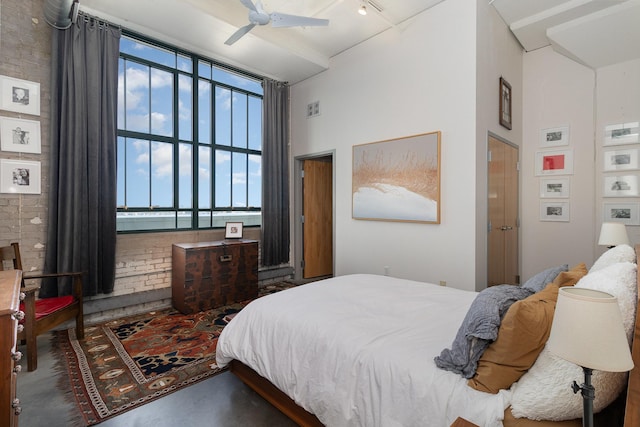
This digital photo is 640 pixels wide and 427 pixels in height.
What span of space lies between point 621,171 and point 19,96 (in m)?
6.36

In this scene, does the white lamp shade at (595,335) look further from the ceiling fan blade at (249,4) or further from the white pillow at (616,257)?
the ceiling fan blade at (249,4)

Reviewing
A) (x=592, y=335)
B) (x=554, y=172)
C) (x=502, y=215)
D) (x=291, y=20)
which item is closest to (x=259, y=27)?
(x=291, y=20)

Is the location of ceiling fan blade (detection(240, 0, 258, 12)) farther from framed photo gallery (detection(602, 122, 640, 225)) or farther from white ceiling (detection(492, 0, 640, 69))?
framed photo gallery (detection(602, 122, 640, 225))

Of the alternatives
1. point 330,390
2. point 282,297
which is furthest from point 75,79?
point 330,390

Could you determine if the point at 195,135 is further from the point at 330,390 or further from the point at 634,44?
the point at 634,44

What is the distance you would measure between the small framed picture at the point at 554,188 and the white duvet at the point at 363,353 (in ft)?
9.05

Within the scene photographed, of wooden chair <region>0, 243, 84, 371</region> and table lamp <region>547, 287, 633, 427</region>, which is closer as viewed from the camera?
table lamp <region>547, 287, 633, 427</region>

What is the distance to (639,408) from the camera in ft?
2.68

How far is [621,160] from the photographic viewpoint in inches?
141

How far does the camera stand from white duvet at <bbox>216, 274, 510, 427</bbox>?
1.22 m

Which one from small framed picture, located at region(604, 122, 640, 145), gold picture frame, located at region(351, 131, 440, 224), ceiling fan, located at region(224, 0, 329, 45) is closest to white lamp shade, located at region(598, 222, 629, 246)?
gold picture frame, located at region(351, 131, 440, 224)

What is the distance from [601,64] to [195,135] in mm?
5055

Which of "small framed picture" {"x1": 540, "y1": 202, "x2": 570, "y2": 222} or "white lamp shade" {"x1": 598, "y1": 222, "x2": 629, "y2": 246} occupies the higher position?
"small framed picture" {"x1": 540, "y1": 202, "x2": 570, "y2": 222}

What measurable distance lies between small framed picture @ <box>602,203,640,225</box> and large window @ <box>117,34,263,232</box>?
452 centimetres
